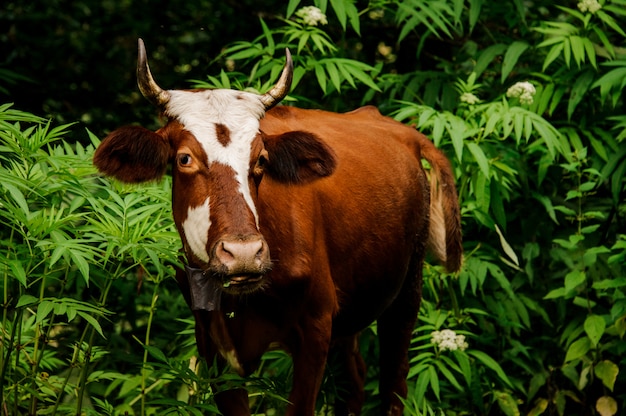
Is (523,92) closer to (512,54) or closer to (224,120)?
(512,54)

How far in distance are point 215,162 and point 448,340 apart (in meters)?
2.18

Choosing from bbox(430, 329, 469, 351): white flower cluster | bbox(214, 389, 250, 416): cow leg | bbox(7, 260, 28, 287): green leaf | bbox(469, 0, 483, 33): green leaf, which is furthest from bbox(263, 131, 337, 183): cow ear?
bbox(469, 0, 483, 33): green leaf

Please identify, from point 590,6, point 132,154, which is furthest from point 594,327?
point 132,154

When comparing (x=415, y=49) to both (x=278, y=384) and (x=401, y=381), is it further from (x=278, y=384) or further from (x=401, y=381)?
(x=278, y=384)

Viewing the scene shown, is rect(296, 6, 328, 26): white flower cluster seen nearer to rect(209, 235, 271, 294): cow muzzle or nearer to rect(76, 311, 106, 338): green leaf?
rect(209, 235, 271, 294): cow muzzle

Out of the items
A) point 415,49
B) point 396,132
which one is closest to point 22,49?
point 415,49

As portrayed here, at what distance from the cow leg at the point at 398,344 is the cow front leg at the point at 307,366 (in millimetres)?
1319

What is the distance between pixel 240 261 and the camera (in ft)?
13.6

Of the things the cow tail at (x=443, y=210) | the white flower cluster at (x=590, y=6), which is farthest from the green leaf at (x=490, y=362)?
the white flower cluster at (x=590, y=6)

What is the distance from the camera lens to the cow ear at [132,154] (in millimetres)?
4598

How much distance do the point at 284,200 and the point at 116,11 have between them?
16.8 feet

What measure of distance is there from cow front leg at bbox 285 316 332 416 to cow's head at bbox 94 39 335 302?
676mm

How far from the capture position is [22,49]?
873cm

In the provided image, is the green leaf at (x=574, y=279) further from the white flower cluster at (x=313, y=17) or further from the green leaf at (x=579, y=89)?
the white flower cluster at (x=313, y=17)
